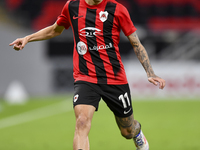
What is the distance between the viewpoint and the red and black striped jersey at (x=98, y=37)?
5359 millimetres

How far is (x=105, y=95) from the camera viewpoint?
5418mm

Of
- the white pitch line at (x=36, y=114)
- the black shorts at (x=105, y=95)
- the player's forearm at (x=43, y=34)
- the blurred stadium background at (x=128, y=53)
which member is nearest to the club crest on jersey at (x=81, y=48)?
the black shorts at (x=105, y=95)

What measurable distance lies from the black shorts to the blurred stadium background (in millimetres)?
10044

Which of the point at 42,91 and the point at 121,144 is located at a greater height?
the point at 42,91

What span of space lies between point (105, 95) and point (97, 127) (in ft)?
16.2

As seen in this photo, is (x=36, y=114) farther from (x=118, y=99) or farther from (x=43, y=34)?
(x=118, y=99)

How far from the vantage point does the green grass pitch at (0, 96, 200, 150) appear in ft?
25.1

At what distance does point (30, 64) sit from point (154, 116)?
10.2m

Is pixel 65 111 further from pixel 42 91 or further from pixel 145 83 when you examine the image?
pixel 42 91

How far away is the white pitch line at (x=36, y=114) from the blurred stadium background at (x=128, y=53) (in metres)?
0.93

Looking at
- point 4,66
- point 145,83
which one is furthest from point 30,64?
point 145,83

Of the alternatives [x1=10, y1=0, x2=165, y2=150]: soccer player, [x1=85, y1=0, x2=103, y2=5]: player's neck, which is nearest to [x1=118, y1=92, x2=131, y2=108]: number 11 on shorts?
[x1=10, y1=0, x2=165, y2=150]: soccer player

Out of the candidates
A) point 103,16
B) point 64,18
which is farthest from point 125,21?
point 64,18

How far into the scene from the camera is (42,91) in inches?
815
